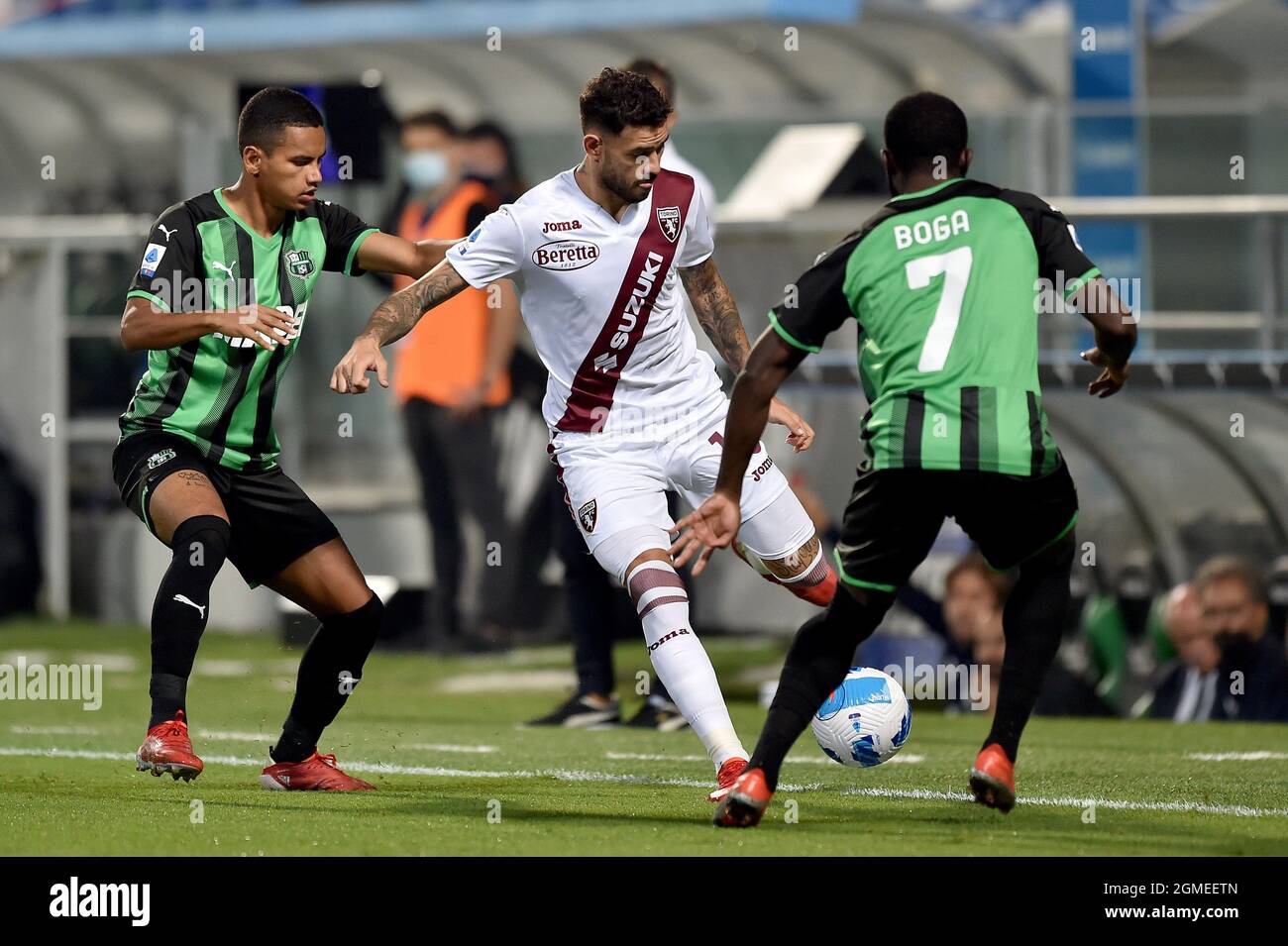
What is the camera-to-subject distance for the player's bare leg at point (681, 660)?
620 cm

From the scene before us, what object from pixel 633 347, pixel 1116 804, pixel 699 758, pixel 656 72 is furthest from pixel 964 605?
pixel 633 347

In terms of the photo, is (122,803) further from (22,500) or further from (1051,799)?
(22,500)

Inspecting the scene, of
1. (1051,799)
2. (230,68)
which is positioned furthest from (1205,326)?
(230,68)

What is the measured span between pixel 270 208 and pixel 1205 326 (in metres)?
6.22

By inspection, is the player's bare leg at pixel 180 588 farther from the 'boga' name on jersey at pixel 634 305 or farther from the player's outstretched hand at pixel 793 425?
the player's outstretched hand at pixel 793 425

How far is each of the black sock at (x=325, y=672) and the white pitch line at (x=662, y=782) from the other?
62 centimetres

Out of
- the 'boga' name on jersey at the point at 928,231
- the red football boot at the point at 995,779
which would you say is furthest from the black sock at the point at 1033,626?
the 'boga' name on jersey at the point at 928,231

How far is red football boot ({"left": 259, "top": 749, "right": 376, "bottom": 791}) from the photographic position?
682 centimetres

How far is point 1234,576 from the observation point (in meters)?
9.52

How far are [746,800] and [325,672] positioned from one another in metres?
1.72

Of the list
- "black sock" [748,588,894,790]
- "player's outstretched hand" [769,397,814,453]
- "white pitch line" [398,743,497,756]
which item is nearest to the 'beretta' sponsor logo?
"player's outstretched hand" [769,397,814,453]

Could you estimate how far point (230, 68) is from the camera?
720 inches

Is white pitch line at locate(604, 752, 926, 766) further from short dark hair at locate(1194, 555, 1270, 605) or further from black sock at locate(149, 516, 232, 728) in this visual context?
short dark hair at locate(1194, 555, 1270, 605)
